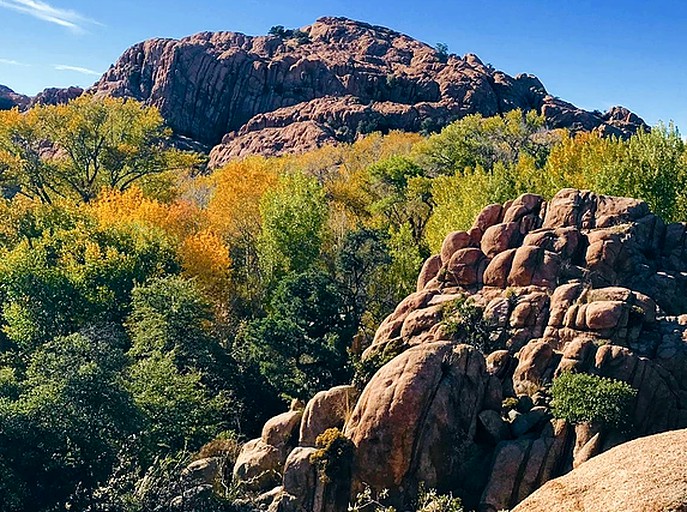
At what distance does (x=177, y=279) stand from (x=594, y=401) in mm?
19996

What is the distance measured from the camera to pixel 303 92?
109625mm

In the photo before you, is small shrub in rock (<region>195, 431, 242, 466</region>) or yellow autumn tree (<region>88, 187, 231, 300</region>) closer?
small shrub in rock (<region>195, 431, 242, 466</region>)

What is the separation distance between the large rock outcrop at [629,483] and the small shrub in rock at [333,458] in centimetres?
1029

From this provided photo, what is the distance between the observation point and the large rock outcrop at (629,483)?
28.6ft

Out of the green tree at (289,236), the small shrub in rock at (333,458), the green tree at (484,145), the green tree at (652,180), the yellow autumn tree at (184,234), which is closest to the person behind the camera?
the small shrub in rock at (333,458)

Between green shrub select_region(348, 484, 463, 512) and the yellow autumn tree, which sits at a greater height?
the yellow autumn tree

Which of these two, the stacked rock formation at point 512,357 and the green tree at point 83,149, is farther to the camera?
the green tree at point 83,149

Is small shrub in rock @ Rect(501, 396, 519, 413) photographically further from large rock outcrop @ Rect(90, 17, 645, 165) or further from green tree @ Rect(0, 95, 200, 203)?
large rock outcrop @ Rect(90, 17, 645, 165)

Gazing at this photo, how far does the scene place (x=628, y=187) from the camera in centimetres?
3441

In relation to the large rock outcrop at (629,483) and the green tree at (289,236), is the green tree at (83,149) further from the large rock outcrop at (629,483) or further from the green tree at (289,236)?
the large rock outcrop at (629,483)

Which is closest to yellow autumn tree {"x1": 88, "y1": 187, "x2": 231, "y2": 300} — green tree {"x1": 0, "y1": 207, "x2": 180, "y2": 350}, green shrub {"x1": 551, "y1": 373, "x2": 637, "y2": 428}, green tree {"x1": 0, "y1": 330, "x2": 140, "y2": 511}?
green tree {"x1": 0, "y1": 207, "x2": 180, "y2": 350}

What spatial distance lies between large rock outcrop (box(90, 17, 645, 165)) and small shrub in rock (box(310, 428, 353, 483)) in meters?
75.6

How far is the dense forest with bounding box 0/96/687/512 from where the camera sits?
58.6ft

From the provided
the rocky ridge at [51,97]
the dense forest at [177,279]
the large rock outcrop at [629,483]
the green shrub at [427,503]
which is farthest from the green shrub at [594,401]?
the rocky ridge at [51,97]
